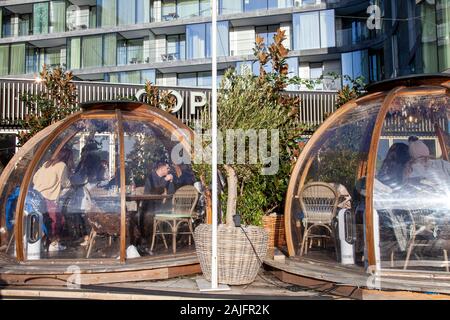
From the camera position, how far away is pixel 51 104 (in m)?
11.7

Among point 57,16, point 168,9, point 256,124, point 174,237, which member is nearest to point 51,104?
point 174,237

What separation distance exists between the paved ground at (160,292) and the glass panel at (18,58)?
112 ft

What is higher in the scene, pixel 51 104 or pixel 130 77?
pixel 130 77

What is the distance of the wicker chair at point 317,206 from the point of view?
6.89m

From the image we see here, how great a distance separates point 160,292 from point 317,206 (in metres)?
2.72

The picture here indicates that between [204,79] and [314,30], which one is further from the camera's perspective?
[204,79]

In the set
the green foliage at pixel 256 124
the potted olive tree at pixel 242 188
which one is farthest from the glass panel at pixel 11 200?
the green foliage at pixel 256 124

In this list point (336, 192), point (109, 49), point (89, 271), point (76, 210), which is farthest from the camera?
point (109, 49)

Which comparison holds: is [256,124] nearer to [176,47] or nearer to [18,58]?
[176,47]

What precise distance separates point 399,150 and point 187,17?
31.0 meters

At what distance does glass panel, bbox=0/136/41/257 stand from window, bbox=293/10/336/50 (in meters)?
26.6

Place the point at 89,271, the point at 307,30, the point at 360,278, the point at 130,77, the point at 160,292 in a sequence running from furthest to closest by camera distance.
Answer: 1. the point at 130,77
2. the point at 307,30
3. the point at 89,271
4. the point at 160,292
5. the point at 360,278

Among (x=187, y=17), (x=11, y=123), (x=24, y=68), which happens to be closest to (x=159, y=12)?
(x=187, y=17)

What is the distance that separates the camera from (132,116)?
25.7 ft
